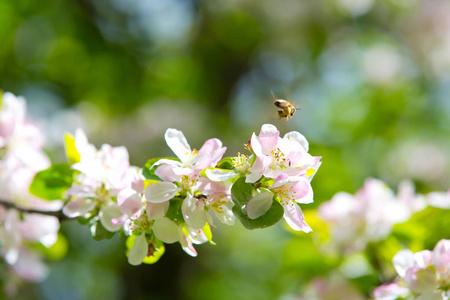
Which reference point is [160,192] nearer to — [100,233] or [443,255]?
[100,233]

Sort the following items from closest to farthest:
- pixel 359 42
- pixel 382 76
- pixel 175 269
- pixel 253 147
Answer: pixel 253 147 < pixel 175 269 < pixel 382 76 < pixel 359 42

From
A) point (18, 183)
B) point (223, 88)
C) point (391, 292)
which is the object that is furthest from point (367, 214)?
point (223, 88)

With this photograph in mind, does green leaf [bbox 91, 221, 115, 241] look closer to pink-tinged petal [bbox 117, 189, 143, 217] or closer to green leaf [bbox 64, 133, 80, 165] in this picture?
pink-tinged petal [bbox 117, 189, 143, 217]

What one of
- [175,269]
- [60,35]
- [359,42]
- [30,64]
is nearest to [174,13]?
[60,35]

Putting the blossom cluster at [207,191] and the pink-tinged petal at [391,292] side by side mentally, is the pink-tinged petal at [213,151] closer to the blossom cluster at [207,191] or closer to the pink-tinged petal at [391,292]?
the blossom cluster at [207,191]

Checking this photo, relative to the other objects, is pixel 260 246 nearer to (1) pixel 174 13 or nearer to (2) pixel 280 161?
(1) pixel 174 13
